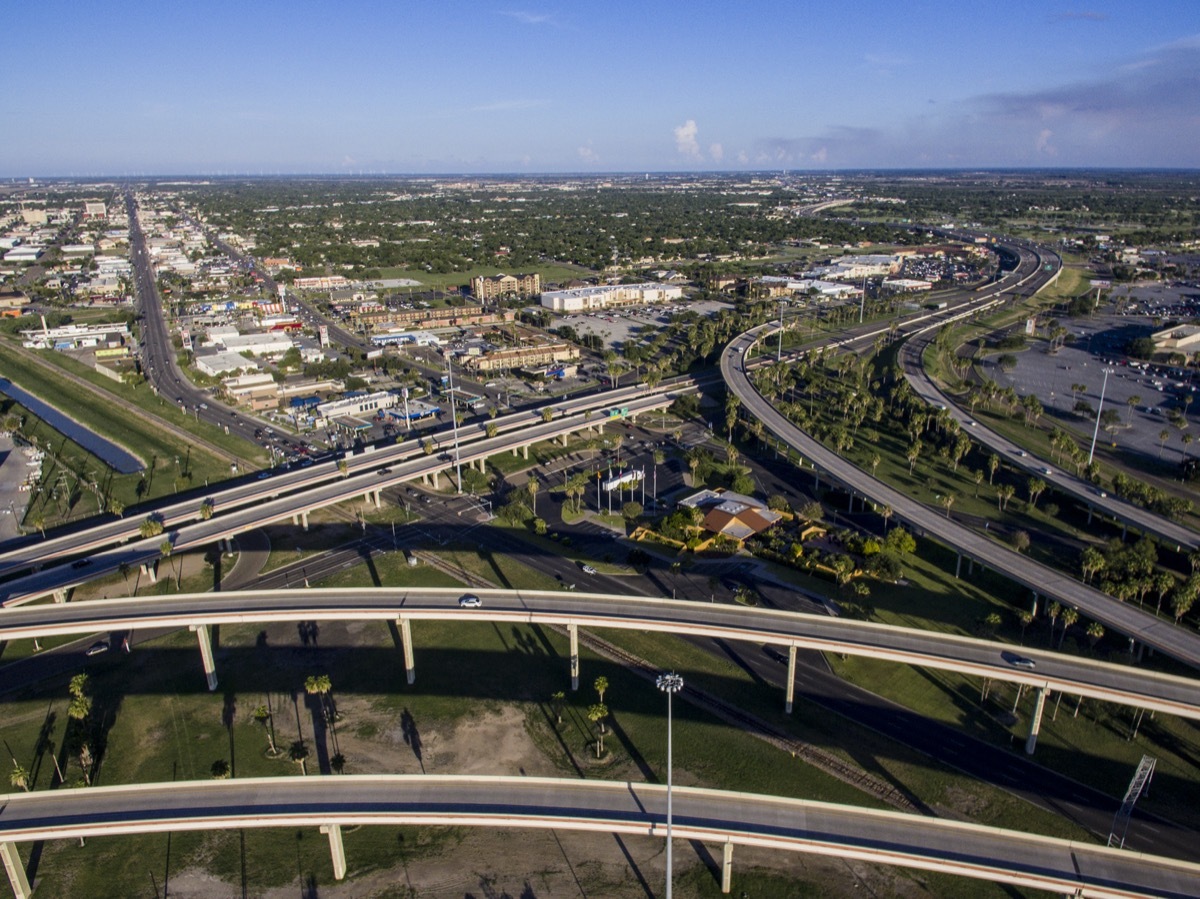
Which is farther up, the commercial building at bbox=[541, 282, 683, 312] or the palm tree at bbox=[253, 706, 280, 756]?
the commercial building at bbox=[541, 282, 683, 312]

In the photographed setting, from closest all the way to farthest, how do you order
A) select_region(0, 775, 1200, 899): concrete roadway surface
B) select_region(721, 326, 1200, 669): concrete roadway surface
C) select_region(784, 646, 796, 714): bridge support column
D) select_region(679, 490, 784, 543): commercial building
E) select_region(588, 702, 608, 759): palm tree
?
select_region(0, 775, 1200, 899): concrete roadway surface → select_region(588, 702, 608, 759): palm tree → select_region(784, 646, 796, 714): bridge support column → select_region(721, 326, 1200, 669): concrete roadway surface → select_region(679, 490, 784, 543): commercial building

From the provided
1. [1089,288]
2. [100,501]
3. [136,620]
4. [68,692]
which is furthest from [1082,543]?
[1089,288]

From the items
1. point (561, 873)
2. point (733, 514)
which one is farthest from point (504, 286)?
point (561, 873)

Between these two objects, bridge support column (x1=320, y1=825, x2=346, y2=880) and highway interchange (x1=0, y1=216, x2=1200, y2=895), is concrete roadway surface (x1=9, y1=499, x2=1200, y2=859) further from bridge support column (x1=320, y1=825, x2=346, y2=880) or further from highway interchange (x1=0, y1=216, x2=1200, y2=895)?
bridge support column (x1=320, y1=825, x2=346, y2=880)

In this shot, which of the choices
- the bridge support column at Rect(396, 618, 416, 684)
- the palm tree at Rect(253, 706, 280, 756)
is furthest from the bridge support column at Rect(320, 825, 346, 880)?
the bridge support column at Rect(396, 618, 416, 684)

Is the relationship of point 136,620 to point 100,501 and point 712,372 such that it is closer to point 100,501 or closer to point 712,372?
point 100,501

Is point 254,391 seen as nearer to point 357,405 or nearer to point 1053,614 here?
point 357,405

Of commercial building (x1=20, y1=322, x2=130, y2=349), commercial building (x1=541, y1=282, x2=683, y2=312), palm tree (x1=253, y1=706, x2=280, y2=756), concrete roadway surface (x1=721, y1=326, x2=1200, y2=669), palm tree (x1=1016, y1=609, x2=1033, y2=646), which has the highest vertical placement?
commercial building (x1=541, y1=282, x2=683, y2=312)
